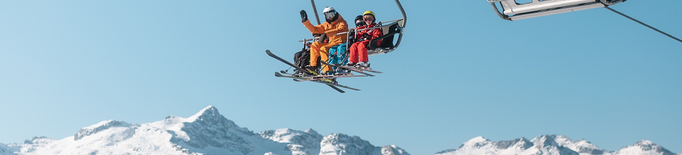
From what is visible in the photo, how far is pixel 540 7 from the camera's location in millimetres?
15461

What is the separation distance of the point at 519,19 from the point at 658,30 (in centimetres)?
303

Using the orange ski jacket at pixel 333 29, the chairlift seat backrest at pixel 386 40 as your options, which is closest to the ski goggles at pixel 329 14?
the orange ski jacket at pixel 333 29

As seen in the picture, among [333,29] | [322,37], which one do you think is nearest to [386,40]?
[333,29]

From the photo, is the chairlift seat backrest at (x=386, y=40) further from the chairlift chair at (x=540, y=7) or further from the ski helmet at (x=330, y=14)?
the chairlift chair at (x=540, y=7)

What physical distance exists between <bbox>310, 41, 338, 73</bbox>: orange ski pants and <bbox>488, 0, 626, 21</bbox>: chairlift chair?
8.49 metres

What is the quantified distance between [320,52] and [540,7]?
32.2ft

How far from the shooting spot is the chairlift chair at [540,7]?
1475cm

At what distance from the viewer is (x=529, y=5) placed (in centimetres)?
1564

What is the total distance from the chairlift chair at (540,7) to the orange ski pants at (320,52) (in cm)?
849

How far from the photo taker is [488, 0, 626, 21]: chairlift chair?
14750mm

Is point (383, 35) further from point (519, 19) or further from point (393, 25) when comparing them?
point (519, 19)

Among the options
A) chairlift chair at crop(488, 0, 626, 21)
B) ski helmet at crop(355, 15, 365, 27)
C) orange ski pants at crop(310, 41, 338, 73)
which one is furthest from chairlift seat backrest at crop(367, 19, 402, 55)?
chairlift chair at crop(488, 0, 626, 21)

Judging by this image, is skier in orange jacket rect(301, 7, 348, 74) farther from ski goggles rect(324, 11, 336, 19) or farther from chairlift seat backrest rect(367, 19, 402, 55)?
chairlift seat backrest rect(367, 19, 402, 55)

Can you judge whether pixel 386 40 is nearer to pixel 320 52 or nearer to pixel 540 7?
pixel 320 52
